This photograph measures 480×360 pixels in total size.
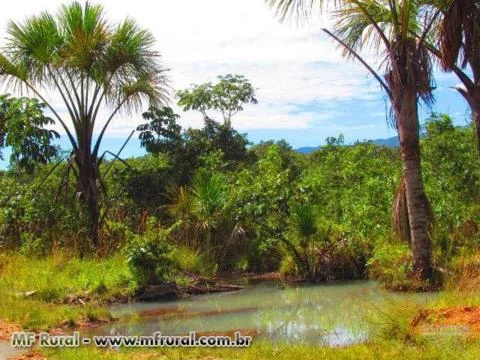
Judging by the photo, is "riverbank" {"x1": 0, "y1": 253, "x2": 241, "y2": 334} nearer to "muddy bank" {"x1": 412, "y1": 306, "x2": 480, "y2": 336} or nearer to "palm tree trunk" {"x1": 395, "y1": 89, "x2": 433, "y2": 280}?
"palm tree trunk" {"x1": 395, "y1": 89, "x2": 433, "y2": 280}

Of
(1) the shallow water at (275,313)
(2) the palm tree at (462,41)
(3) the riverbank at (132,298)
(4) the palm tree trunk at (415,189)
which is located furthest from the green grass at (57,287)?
(2) the palm tree at (462,41)

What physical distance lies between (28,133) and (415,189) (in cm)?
1108

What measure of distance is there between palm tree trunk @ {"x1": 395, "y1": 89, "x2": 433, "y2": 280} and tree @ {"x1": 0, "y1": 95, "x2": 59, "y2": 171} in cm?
1033

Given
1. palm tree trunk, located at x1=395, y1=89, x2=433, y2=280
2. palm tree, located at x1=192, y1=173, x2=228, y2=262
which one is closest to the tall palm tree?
palm tree trunk, located at x1=395, y1=89, x2=433, y2=280

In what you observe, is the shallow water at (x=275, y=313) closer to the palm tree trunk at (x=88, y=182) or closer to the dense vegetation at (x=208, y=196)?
the dense vegetation at (x=208, y=196)

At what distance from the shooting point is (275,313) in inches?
409

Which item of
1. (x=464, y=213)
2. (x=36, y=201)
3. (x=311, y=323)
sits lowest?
(x=311, y=323)

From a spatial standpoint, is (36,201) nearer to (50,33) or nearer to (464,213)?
(50,33)

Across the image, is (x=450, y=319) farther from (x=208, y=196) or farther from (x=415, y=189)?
(x=208, y=196)

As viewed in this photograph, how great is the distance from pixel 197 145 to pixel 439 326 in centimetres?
1423

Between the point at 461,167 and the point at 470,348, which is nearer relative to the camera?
the point at 470,348

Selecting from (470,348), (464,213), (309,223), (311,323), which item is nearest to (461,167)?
(464,213)

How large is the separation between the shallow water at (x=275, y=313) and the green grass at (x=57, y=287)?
62 cm

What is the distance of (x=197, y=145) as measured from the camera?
20484 millimetres
